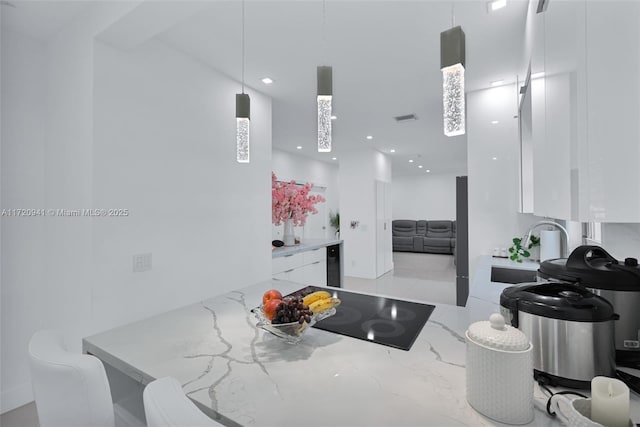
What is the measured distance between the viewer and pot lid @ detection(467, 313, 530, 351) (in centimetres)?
68

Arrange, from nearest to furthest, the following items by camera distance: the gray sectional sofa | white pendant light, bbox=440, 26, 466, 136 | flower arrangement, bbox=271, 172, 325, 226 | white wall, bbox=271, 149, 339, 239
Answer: white pendant light, bbox=440, 26, 466, 136, flower arrangement, bbox=271, 172, 325, 226, white wall, bbox=271, 149, 339, 239, the gray sectional sofa

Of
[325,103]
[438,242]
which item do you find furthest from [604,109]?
[438,242]

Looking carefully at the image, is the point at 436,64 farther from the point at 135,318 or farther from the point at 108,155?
the point at 135,318

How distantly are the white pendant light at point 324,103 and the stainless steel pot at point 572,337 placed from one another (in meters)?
0.87

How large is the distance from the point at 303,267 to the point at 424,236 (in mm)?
6831

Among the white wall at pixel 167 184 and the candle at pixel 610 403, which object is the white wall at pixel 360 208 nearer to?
the white wall at pixel 167 184

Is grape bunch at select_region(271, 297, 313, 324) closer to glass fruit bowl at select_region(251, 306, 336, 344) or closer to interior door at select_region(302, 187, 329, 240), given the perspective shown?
glass fruit bowl at select_region(251, 306, 336, 344)

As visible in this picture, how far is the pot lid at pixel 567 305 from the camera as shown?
76 centimetres

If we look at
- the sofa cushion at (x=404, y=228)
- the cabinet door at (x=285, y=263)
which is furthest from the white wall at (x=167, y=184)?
the sofa cushion at (x=404, y=228)

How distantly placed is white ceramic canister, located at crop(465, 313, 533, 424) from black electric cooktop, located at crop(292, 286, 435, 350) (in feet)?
1.18

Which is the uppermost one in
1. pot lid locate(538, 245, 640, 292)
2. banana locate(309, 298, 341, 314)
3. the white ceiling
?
the white ceiling

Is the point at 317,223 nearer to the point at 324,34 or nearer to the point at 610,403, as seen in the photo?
the point at 324,34

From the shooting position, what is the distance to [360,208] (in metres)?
5.84

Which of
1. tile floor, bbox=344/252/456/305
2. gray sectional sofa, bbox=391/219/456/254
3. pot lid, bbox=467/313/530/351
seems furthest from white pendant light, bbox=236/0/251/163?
gray sectional sofa, bbox=391/219/456/254
